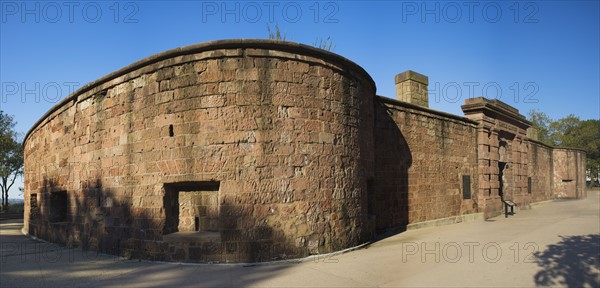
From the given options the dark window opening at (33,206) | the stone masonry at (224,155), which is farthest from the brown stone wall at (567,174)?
the dark window opening at (33,206)

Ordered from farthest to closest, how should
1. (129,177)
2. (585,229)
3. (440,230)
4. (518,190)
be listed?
(518,190) → (440,230) → (585,229) → (129,177)

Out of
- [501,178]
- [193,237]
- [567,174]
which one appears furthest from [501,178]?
[193,237]

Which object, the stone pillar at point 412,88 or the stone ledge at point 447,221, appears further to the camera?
the stone pillar at point 412,88

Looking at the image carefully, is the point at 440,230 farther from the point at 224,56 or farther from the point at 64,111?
the point at 64,111

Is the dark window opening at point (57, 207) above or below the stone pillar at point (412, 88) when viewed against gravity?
below

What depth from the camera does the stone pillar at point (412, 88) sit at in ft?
40.5

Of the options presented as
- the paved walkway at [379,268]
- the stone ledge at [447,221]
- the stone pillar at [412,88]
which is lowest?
the stone ledge at [447,221]

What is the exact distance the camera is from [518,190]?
52.5ft

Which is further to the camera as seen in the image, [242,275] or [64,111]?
[64,111]

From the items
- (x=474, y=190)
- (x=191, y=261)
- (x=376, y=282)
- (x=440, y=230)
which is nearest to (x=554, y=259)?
(x=376, y=282)

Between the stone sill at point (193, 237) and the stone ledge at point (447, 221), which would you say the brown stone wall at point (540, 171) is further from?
the stone sill at point (193, 237)

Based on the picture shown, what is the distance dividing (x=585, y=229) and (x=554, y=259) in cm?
429

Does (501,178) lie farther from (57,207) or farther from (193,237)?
(57,207)

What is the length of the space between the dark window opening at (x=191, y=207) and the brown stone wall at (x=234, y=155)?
0.02 metres
